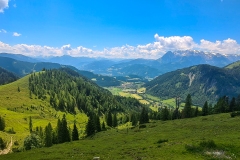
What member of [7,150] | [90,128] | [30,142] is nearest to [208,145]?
[90,128]

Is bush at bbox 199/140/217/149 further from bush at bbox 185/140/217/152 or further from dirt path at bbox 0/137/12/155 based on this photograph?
dirt path at bbox 0/137/12/155

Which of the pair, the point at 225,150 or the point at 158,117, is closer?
the point at 225,150

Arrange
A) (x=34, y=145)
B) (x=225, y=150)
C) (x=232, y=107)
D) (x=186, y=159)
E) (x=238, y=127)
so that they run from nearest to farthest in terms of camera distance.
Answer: (x=186, y=159) < (x=225, y=150) < (x=238, y=127) < (x=34, y=145) < (x=232, y=107)

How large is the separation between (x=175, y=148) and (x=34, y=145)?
68.5 metres

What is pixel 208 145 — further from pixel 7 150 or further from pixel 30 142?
pixel 7 150

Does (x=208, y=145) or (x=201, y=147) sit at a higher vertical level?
(x=208, y=145)

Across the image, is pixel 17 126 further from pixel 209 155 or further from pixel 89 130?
pixel 209 155

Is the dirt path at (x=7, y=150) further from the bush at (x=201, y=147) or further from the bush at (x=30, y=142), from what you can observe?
the bush at (x=201, y=147)

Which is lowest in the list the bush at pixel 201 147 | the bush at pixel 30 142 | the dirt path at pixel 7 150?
the dirt path at pixel 7 150

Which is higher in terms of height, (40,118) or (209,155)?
(209,155)

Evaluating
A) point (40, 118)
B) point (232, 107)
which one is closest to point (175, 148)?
point (232, 107)

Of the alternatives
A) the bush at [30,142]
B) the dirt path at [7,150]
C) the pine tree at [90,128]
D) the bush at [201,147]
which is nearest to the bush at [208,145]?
the bush at [201,147]

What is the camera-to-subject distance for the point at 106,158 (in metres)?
37.9

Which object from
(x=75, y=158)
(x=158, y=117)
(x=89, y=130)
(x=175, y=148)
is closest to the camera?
(x=175, y=148)
